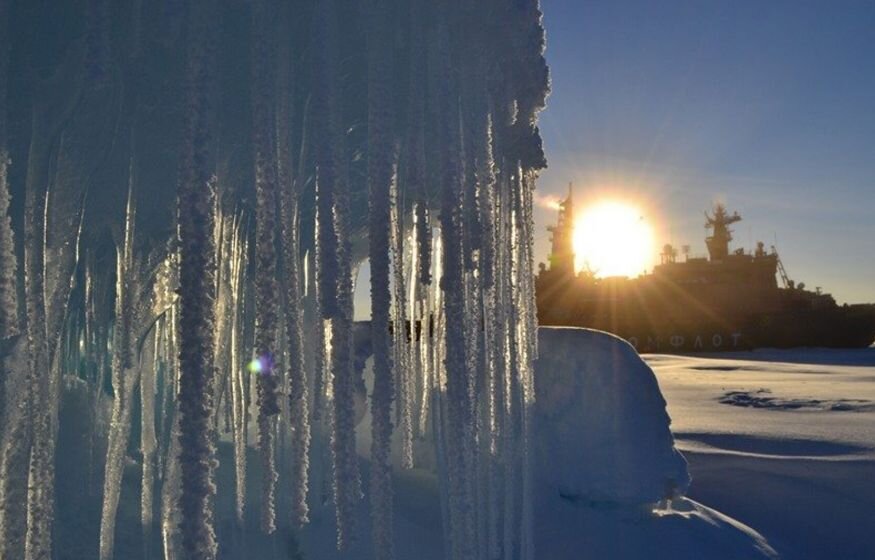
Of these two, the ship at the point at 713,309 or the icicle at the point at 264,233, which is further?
the ship at the point at 713,309

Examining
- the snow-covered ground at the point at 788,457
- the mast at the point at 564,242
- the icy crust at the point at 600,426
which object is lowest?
the snow-covered ground at the point at 788,457

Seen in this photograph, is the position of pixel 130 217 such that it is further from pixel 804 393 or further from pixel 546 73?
pixel 804 393

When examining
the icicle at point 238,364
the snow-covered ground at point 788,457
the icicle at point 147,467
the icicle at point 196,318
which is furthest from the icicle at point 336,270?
the snow-covered ground at point 788,457

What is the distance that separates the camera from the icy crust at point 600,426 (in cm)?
505

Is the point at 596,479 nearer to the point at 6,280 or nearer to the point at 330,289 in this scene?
the point at 330,289

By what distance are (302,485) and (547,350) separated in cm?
370

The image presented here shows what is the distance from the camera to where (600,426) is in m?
5.33

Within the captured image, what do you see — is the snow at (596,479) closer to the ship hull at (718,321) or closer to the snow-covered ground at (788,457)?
the snow-covered ground at (788,457)

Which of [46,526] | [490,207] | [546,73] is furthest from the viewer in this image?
[546,73]

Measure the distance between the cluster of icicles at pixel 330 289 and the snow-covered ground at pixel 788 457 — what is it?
101 inches

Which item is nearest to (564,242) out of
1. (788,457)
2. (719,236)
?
(719,236)

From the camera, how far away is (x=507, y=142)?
3.51 metres

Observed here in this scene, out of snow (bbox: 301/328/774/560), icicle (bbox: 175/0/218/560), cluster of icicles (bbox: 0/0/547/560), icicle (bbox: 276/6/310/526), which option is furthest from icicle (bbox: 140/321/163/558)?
icicle (bbox: 175/0/218/560)

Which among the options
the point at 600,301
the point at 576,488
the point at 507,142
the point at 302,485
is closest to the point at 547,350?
the point at 576,488
